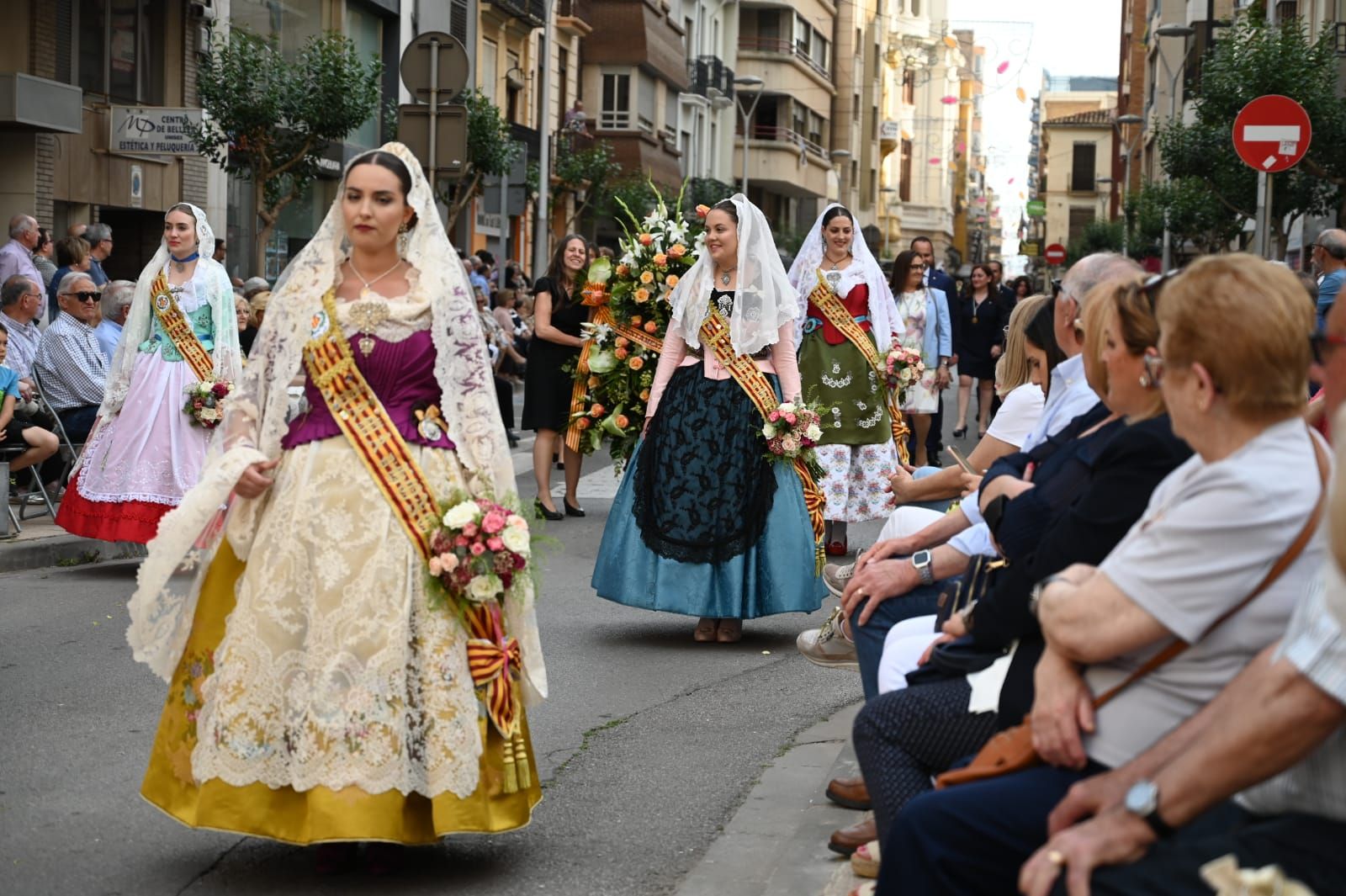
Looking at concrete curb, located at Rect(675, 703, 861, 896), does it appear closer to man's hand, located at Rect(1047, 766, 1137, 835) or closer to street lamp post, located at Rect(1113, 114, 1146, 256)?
man's hand, located at Rect(1047, 766, 1137, 835)

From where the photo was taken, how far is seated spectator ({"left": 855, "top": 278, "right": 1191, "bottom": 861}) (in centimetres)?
380

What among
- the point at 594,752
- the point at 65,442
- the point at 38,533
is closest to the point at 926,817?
the point at 594,752

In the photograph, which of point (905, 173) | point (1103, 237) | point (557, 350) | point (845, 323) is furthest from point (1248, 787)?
point (905, 173)

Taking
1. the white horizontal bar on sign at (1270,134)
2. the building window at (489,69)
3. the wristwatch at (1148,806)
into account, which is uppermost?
the building window at (489,69)

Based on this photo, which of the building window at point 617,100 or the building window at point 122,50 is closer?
the building window at point 122,50

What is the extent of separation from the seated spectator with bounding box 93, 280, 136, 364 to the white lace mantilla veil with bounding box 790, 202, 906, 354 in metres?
4.69

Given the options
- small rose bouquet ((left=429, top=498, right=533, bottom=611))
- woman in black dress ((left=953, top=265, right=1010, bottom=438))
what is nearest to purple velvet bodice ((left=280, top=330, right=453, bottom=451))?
small rose bouquet ((left=429, top=498, right=533, bottom=611))

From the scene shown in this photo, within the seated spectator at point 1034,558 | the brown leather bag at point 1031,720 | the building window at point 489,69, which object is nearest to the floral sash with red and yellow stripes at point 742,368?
the seated spectator at point 1034,558

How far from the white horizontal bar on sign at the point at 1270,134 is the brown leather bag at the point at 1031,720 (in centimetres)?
1163

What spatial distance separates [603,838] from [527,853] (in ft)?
Result: 0.92

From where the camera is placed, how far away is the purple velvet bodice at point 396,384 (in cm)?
512

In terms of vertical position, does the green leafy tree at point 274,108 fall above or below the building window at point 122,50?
below

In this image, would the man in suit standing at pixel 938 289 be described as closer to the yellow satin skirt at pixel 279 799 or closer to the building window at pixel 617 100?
the yellow satin skirt at pixel 279 799

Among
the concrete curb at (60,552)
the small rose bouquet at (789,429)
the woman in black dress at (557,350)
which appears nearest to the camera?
the small rose bouquet at (789,429)
